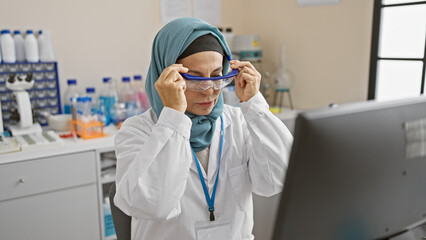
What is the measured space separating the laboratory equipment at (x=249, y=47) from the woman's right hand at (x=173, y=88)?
2053 mm

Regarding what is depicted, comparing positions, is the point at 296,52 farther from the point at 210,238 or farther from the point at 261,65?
the point at 210,238

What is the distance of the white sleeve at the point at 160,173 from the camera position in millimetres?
1074

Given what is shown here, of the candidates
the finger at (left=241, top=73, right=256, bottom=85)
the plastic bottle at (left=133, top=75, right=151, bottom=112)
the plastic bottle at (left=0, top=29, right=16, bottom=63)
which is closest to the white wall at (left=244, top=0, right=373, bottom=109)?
the plastic bottle at (left=133, top=75, right=151, bottom=112)

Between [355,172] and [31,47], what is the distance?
91.0 inches

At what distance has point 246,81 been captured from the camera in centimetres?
132

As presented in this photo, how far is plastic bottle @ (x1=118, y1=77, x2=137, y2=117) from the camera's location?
2.71 metres

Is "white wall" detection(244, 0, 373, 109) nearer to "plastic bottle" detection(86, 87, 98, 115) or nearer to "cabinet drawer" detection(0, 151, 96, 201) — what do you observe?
"plastic bottle" detection(86, 87, 98, 115)

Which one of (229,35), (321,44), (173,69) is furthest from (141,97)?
(173,69)

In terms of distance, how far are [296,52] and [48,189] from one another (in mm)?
2100

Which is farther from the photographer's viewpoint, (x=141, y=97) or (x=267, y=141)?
(x=141, y=97)

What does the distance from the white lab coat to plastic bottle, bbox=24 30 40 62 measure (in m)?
1.45

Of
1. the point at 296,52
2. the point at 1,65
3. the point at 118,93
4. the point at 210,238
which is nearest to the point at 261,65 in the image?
the point at 296,52

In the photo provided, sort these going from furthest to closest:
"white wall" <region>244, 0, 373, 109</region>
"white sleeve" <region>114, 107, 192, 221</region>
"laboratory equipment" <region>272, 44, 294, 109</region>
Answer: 1. "laboratory equipment" <region>272, 44, 294, 109</region>
2. "white wall" <region>244, 0, 373, 109</region>
3. "white sleeve" <region>114, 107, 192, 221</region>

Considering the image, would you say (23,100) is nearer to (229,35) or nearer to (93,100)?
(93,100)
